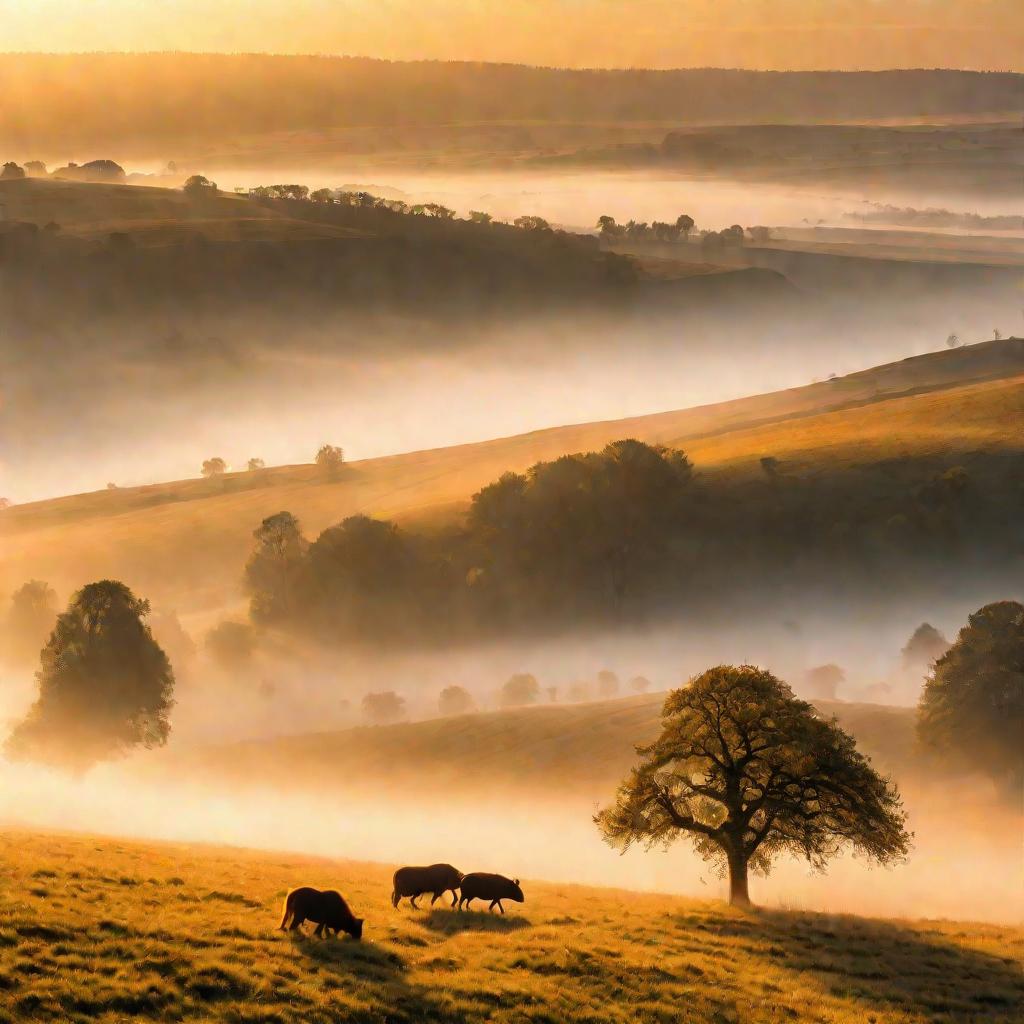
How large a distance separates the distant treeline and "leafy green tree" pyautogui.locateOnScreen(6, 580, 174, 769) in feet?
294

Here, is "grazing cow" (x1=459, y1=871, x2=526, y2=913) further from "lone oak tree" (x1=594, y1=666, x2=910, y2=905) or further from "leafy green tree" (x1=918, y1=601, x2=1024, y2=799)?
"leafy green tree" (x1=918, y1=601, x2=1024, y2=799)

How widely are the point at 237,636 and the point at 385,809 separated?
269 feet

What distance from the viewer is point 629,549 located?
19175 centimetres

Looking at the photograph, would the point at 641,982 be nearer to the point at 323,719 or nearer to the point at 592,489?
the point at 323,719

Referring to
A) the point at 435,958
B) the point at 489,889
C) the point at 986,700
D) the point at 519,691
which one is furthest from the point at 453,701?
the point at 435,958

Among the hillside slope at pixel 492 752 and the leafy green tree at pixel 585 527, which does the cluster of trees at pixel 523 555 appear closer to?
the leafy green tree at pixel 585 527

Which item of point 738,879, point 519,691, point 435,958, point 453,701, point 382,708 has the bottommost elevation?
point 435,958

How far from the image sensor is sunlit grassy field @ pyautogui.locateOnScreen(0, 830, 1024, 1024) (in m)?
29.0

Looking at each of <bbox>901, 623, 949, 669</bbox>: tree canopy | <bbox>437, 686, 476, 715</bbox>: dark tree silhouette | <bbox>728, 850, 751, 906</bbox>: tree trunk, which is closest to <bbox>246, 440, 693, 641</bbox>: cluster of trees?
<bbox>437, 686, 476, 715</bbox>: dark tree silhouette

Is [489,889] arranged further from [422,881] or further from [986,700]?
[986,700]

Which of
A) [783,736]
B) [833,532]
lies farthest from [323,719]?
[783,736]

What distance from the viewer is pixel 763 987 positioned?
35.3 meters

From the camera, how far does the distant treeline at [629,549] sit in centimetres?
18500

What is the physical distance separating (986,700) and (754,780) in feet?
129
